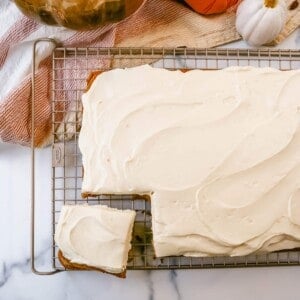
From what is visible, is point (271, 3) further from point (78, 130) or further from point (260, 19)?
point (78, 130)

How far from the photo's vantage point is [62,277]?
53.7 inches

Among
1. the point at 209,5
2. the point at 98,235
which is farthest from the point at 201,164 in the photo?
the point at 209,5

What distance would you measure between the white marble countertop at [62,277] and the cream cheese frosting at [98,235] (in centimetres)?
15

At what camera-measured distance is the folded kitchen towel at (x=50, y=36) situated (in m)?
1.33

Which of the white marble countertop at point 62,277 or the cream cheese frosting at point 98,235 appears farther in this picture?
the white marble countertop at point 62,277

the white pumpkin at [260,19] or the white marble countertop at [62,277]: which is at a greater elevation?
the white pumpkin at [260,19]

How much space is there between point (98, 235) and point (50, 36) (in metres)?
0.41

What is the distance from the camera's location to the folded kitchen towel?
1.33 metres

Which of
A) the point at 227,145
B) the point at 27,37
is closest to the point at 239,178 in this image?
the point at 227,145

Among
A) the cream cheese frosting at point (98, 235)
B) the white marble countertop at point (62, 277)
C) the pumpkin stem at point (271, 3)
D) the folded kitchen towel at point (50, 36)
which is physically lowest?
the white marble countertop at point (62, 277)

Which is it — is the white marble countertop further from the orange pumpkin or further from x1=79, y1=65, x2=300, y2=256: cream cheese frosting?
the orange pumpkin

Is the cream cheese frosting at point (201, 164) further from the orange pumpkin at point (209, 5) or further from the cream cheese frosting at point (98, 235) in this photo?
the orange pumpkin at point (209, 5)

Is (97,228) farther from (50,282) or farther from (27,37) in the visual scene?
(27,37)

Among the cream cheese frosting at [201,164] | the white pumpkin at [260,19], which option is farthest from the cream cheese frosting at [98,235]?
the white pumpkin at [260,19]
